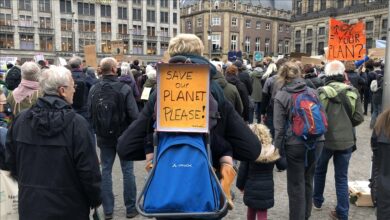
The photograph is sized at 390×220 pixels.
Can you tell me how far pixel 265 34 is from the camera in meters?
84.0

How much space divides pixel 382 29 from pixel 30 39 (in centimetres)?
5369

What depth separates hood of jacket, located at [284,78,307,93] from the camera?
4.45 meters

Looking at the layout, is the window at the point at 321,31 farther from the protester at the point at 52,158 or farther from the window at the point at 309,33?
the protester at the point at 52,158

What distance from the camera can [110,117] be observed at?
493 centimetres

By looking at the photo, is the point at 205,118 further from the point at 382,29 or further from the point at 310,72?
the point at 382,29

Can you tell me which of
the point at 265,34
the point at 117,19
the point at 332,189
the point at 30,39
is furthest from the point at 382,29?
the point at 332,189

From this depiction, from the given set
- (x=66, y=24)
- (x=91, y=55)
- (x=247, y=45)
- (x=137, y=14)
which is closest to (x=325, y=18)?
(x=247, y=45)

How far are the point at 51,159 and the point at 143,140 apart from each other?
0.83 m

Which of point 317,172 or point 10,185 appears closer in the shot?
point 10,185

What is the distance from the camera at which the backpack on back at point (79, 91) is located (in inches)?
284

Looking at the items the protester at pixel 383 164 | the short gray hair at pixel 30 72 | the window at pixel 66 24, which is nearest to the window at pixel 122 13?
the window at pixel 66 24

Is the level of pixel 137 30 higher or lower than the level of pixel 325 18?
lower

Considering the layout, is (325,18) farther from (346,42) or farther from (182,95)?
(182,95)

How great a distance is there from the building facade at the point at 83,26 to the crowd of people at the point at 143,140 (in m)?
57.4
